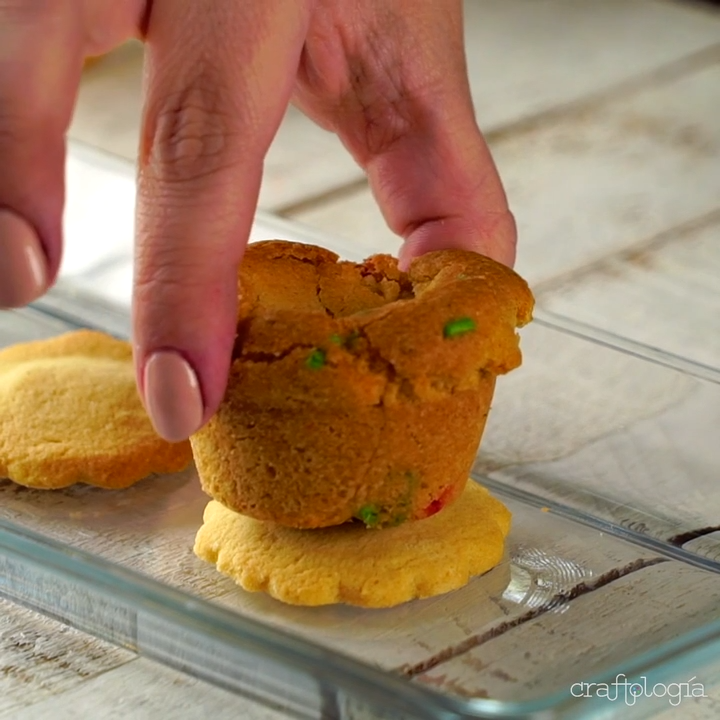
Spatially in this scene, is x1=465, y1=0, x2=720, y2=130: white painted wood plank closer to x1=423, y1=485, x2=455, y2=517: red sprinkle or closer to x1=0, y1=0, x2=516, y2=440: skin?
x1=423, y1=485, x2=455, y2=517: red sprinkle

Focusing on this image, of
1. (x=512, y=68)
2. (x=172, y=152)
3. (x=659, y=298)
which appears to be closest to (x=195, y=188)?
(x=172, y=152)

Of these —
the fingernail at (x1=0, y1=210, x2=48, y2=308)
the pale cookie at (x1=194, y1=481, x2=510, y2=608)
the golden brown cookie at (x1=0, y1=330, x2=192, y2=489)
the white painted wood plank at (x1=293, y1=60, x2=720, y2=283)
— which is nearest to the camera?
the fingernail at (x1=0, y1=210, x2=48, y2=308)

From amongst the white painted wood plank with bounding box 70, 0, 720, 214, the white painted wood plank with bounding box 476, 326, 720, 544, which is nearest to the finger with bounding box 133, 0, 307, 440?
the white painted wood plank with bounding box 476, 326, 720, 544

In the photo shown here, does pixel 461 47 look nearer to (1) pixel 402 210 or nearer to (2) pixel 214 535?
(1) pixel 402 210

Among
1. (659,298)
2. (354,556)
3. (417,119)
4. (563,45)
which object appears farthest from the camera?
(563,45)

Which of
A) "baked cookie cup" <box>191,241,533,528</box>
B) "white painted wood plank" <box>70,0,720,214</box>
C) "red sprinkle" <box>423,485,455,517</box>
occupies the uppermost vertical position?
"baked cookie cup" <box>191,241,533,528</box>

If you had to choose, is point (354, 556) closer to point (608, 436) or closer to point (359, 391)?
point (359, 391)

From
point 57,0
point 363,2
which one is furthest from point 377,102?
point 57,0
